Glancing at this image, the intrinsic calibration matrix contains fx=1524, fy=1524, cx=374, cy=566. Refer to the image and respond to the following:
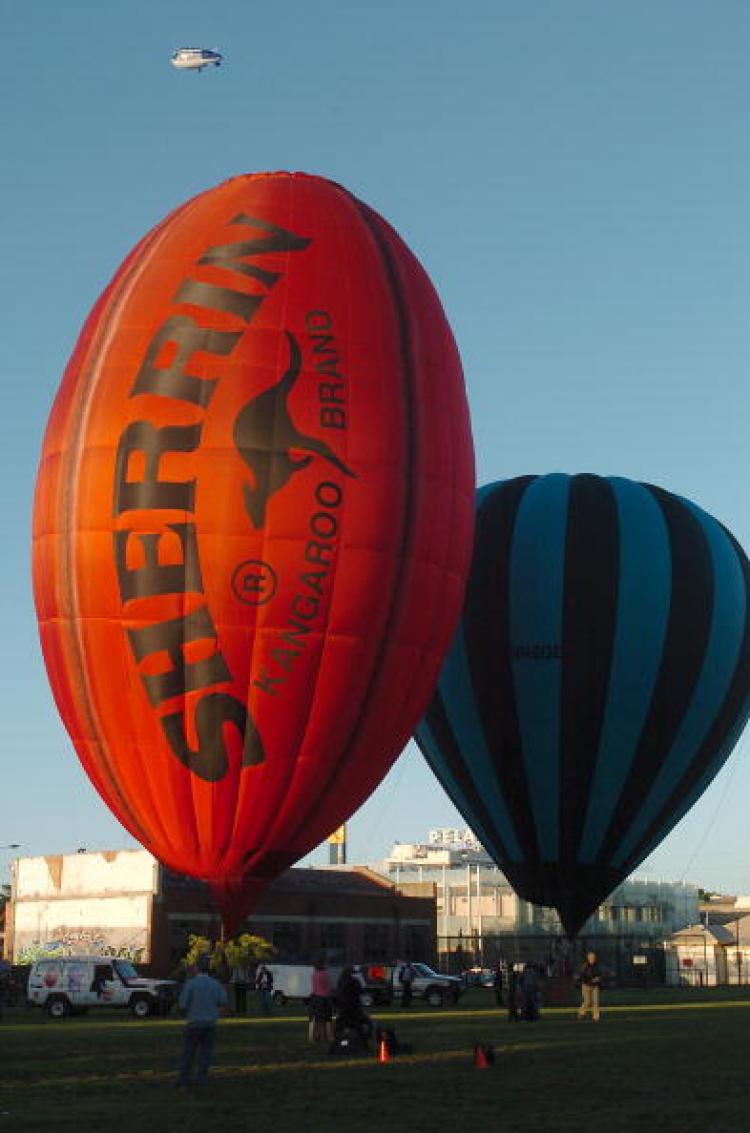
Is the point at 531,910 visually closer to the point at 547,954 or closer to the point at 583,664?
the point at 547,954

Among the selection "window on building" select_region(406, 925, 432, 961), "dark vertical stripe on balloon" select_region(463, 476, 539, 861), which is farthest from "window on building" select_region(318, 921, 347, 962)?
"dark vertical stripe on balloon" select_region(463, 476, 539, 861)

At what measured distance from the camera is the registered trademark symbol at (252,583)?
23.8 metres

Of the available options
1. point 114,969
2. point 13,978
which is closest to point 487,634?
point 114,969

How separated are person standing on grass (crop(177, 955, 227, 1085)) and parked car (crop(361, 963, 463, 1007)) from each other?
29.2 meters

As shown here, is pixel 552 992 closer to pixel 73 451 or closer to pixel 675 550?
pixel 675 550

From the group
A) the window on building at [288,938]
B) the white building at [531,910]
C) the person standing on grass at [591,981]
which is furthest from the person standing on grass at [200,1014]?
the white building at [531,910]

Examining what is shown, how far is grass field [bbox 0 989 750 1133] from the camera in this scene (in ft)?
54.3

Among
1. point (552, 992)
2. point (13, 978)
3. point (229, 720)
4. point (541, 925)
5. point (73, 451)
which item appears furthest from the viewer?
point (541, 925)

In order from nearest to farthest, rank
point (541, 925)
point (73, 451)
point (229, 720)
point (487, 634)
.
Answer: point (229, 720), point (73, 451), point (487, 634), point (541, 925)

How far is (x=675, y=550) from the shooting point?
42.0m

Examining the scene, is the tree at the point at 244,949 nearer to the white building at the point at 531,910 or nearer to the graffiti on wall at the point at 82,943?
the graffiti on wall at the point at 82,943

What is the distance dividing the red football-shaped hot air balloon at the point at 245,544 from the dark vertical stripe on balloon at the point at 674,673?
1527cm

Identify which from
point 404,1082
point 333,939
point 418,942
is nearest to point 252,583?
point 404,1082

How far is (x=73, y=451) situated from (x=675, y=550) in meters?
21.3
